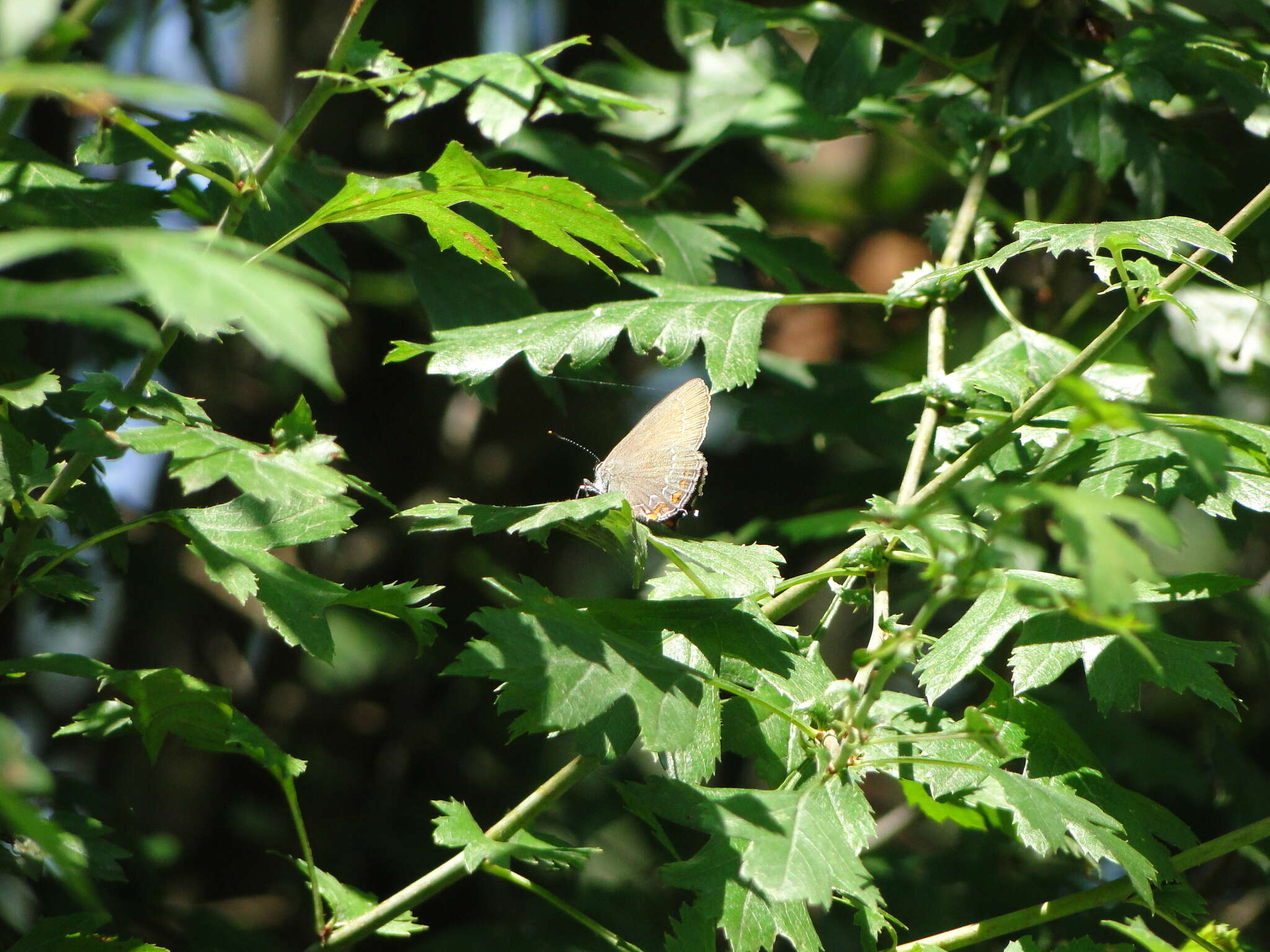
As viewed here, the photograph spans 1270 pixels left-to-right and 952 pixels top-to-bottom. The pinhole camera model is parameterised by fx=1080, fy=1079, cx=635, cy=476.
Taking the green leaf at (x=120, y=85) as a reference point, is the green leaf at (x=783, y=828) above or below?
below

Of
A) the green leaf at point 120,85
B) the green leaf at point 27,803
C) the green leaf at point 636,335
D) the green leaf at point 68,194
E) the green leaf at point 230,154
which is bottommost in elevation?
the green leaf at point 636,335

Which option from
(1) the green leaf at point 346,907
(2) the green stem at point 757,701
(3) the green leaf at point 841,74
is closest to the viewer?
(2) the green stem at point 757,701

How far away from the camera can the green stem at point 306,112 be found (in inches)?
41.3

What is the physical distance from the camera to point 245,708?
2.31 meters

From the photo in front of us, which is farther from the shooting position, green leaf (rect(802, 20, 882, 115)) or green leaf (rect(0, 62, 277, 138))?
green leaf (rect(802, 20, 882, 115))

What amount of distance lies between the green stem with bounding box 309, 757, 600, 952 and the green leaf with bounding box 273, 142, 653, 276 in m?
0.52

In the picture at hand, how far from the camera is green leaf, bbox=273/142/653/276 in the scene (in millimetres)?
1004

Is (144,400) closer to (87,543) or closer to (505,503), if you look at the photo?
(87,543)

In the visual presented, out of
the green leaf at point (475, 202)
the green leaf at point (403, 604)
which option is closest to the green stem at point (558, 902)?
the green leaf at point (403, 604)

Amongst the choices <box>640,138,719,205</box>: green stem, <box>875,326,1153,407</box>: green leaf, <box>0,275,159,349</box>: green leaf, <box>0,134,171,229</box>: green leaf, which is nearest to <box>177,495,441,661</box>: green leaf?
<box>0,134,171,229</box>: green leaf

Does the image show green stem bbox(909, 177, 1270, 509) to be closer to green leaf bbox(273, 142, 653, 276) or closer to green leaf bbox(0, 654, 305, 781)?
green leaf bbox(273, 142, 653, 276)

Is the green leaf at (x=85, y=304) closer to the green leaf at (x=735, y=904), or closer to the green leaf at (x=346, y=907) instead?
the green leaf at (x=735, y=904)

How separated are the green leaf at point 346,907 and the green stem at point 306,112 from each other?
0.67 meters

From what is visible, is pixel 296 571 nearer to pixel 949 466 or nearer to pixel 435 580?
pixel 949 466
